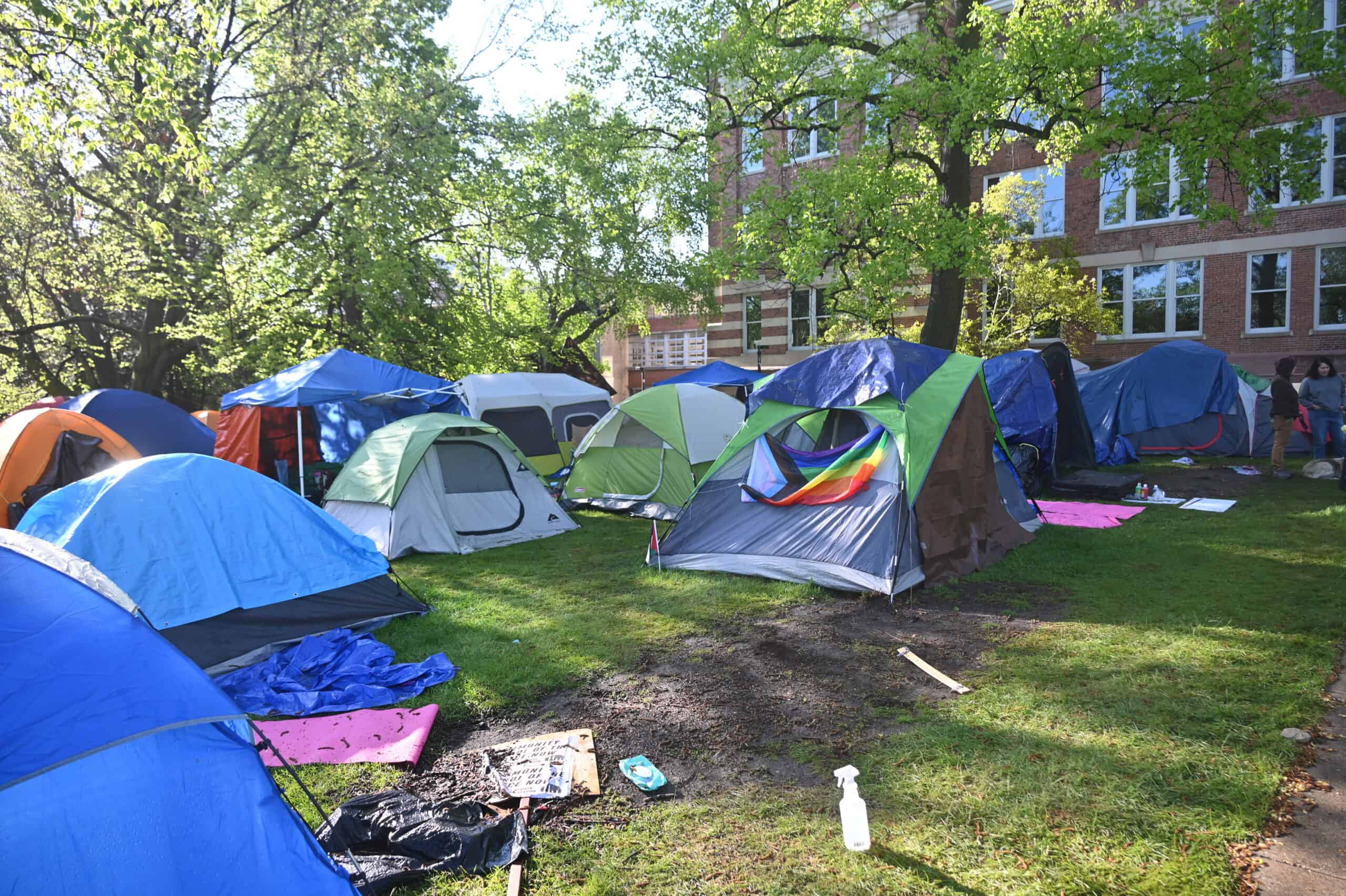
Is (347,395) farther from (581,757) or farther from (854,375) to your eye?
(581,757)

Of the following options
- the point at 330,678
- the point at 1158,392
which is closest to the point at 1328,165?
the point at 1158,392

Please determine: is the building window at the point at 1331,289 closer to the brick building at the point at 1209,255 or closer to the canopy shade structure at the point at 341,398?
the brick building at the point at 1209,255

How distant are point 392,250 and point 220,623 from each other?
11.2 metres

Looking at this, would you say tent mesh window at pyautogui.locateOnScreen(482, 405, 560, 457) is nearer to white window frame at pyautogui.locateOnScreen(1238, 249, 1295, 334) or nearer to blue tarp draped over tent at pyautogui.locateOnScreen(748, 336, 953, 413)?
blue tarp draped over tent at pyautogui.locateOnScreen(748, 336, 953, 413)

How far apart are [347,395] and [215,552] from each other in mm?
6886

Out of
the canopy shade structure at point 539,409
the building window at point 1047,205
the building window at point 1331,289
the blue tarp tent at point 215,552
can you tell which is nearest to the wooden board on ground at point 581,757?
the blue tarp tent at point 215,552

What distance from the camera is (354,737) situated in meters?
4.16

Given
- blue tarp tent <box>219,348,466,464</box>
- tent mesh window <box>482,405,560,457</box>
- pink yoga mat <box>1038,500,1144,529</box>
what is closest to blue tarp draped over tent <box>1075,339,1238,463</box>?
pink yoga mat <box>1038,500,1144,529</box>

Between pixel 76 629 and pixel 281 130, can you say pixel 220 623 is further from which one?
pixel 281 130

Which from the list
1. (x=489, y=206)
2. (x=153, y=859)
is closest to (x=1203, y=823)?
(x=153, y=859)

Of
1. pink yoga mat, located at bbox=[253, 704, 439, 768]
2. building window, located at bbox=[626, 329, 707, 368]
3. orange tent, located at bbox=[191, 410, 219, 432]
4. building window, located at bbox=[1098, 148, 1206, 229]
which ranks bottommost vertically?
pink yoga mat, located at bbox=[253, 704, 439, 768]

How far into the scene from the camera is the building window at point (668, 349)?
29469 millimetres

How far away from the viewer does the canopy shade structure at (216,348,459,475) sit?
11492mm

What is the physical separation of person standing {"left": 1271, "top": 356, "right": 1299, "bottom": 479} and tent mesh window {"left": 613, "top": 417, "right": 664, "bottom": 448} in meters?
8.97
